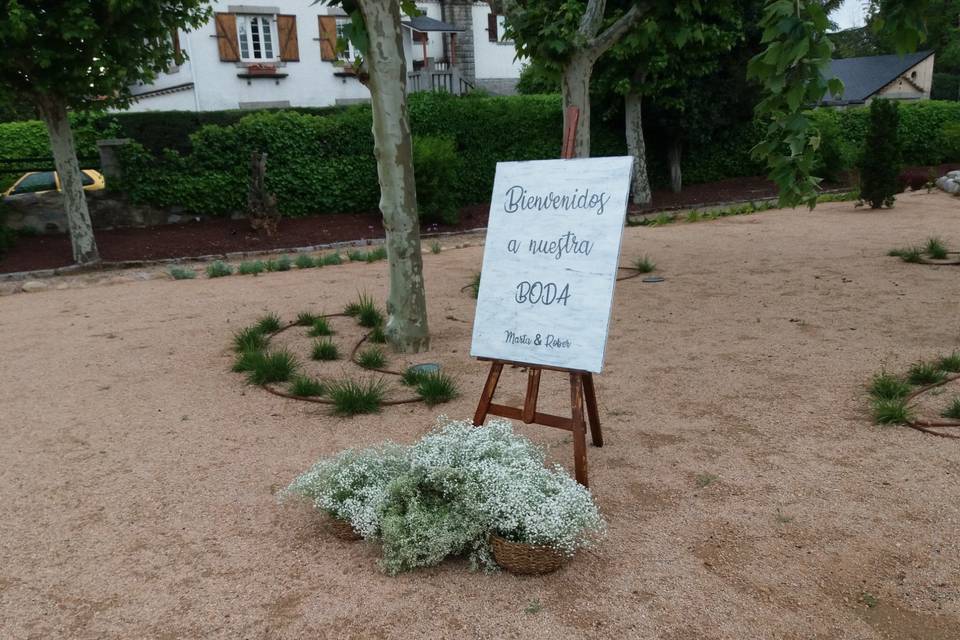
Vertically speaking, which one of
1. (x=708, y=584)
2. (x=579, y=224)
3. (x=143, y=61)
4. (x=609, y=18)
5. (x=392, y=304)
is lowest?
(x=708, y=584)

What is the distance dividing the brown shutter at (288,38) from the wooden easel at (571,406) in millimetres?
19941

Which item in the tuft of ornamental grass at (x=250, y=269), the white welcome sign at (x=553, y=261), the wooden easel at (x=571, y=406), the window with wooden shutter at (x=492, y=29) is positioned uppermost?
the window with wooden shutter at (x=492, y=29)

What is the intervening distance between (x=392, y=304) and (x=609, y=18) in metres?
9.79

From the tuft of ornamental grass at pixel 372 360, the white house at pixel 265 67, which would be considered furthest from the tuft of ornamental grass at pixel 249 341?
the white house at pixel 265 67

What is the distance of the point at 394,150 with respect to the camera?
5141 mm

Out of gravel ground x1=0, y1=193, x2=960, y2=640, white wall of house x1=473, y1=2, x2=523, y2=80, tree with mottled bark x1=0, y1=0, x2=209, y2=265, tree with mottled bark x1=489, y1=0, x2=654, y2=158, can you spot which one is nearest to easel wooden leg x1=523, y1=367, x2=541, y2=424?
gravel ground x1=0, y1=193, x2=960, y2=640

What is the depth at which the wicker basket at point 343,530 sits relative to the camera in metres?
2.85

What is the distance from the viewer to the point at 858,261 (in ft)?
26.0

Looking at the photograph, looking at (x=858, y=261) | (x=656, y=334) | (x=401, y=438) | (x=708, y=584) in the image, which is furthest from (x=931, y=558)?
(x=858, y=261)

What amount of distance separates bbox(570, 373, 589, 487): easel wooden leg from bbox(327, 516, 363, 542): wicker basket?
947mm

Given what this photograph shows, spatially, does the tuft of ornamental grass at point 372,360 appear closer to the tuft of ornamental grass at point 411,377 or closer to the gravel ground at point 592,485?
the tuft of ornamental grass at point 411,377

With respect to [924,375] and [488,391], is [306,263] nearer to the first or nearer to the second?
[488,391]

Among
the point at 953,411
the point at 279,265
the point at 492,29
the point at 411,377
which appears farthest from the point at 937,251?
the point at 492,29

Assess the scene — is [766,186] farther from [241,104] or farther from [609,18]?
[241,104]
